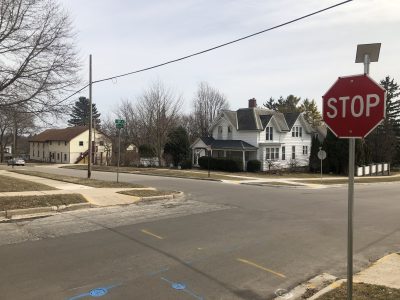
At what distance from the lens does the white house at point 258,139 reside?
4725 cm

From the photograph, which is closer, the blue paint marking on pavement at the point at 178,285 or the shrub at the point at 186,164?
the blue paint marking on pavement at the point at 178,285

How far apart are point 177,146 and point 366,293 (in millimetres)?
49376

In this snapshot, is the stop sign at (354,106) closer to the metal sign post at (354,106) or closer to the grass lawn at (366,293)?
the metal sign post at (354,106)

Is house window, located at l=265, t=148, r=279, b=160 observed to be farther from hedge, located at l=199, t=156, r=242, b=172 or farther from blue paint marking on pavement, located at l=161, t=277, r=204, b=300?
blue paint marking on pavement, located at l=161, t=277, r=204, b=300

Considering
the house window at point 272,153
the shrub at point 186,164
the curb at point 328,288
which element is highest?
the house window at point 272,153

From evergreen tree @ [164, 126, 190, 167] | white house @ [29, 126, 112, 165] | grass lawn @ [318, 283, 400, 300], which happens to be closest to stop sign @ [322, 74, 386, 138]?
grass lawn @ [318, 283, 400, 300]

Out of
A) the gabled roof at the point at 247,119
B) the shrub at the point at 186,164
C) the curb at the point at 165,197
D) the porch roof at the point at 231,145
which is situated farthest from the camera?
the shrub at the point at 186,164

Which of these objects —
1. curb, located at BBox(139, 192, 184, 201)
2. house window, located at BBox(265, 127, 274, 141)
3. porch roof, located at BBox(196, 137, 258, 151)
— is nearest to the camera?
curb, located at BBox(139, 192, 184, 201)

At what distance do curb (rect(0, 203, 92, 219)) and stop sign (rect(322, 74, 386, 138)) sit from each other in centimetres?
1051

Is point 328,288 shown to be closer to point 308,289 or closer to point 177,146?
point 308,289

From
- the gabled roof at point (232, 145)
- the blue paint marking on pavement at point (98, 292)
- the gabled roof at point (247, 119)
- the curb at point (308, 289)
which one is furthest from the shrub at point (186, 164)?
the blue paint marking on pavement at point (98, 292)

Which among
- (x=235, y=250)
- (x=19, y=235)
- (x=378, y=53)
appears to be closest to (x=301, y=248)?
(x=235, y=250)

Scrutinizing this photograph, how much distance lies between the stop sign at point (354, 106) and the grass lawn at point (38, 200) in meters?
11.3

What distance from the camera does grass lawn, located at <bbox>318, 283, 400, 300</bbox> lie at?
18.7 feet
